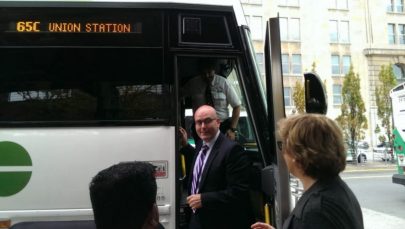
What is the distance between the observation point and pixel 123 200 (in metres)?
1.76

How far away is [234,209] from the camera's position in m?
3.81

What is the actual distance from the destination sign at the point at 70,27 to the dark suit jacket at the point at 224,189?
4.54 feet

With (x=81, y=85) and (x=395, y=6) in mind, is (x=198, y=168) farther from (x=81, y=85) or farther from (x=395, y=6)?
(x=395, y=6)

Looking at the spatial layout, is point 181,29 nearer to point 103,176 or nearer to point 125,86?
point 125,86

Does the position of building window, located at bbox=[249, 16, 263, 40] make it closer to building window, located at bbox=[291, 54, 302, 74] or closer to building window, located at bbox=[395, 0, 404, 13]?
building window, located at bbox=[291, 54, 302, 74]

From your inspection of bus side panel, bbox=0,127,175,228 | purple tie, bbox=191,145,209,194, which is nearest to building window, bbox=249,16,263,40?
purple tie, bbox=191,145,209,194

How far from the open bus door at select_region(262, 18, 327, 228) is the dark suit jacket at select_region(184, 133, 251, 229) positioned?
24 cm

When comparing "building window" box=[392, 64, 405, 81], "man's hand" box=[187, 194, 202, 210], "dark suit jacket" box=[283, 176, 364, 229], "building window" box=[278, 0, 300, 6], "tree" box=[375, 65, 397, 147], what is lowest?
"man's hand" box=[187, 194, 202, 210]

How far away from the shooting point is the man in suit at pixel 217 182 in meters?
3.71

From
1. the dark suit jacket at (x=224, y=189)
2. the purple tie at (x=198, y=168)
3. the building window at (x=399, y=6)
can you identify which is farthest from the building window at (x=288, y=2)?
the dark suit jacket at (x=224, y=189)

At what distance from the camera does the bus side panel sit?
386 cm

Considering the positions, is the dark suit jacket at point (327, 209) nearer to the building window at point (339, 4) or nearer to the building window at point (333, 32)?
the building window at point (333, 32)

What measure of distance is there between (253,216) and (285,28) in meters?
40.8

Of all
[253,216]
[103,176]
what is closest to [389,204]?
[253,216]
